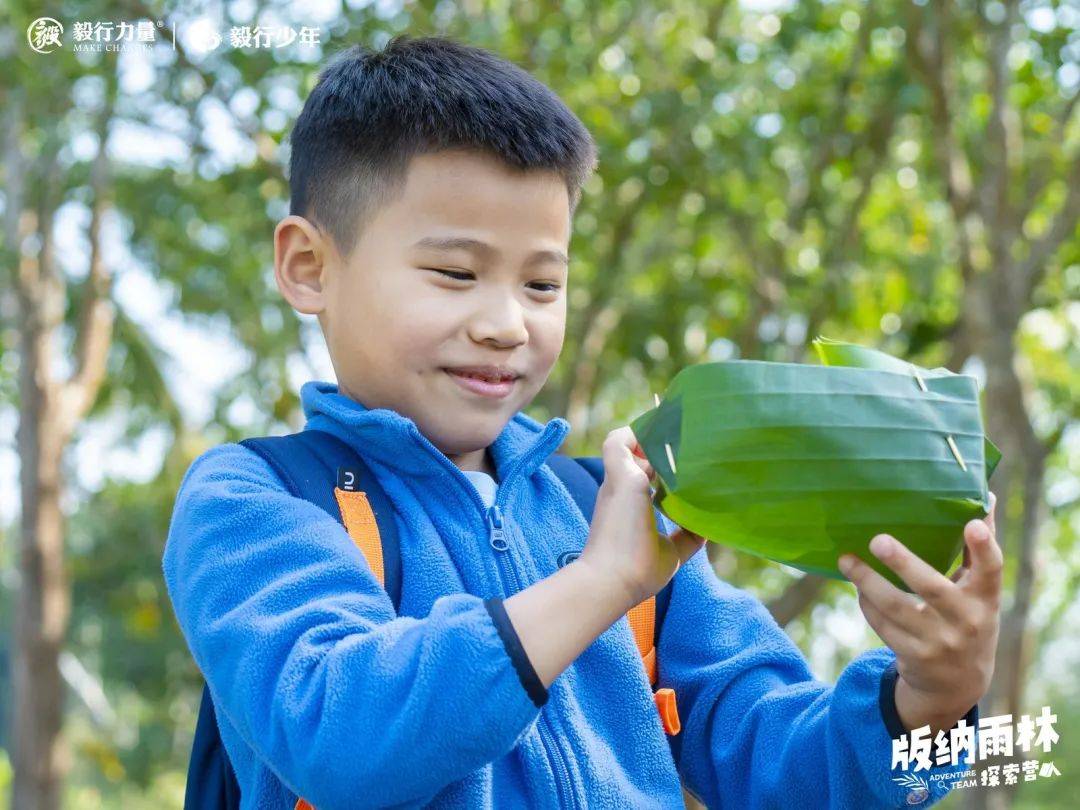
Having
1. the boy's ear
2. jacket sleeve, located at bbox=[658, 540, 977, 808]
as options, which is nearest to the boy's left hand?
jacket sleeve, located at bbox=[658, 540, 977, 808]

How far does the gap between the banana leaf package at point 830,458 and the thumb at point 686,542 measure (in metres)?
0.07

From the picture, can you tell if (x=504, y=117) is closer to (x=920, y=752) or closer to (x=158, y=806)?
(x=920, y=752)

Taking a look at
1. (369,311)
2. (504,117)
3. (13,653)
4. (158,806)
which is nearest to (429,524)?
(369,311)

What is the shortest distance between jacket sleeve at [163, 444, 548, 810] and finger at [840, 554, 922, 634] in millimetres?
344

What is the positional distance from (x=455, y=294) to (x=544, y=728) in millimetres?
534

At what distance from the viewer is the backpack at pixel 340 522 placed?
66.5 inches

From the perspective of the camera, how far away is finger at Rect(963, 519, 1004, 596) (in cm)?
137

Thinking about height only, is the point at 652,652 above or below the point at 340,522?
below

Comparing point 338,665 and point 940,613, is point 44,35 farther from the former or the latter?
point 940,613

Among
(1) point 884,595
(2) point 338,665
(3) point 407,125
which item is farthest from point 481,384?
(1) point 884,595

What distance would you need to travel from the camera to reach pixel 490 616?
1410mm

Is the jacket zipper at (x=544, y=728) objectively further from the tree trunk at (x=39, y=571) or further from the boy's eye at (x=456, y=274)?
the tree trunk at (x=39, y=571)

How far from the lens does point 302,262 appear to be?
6.50 feet

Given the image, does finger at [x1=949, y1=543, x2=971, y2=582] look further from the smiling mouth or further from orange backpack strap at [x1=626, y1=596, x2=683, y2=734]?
the smiling mouth
